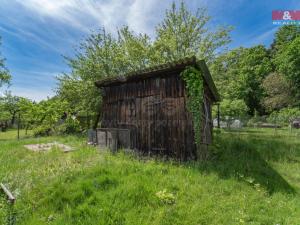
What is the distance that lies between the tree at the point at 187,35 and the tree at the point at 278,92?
17810 mm

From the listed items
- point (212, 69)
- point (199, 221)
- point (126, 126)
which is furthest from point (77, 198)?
point (212, 69)

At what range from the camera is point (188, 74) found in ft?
19.8

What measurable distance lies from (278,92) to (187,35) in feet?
67.4

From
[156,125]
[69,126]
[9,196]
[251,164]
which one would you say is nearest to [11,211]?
[9,196]

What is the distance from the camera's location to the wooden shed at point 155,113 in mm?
6145

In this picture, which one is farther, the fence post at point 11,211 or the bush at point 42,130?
the bush at point 42,130

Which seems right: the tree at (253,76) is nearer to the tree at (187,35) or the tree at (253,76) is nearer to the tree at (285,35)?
the tree at (285,35)

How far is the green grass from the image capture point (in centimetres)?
349

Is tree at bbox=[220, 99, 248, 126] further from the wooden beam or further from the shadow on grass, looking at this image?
the wooden beam

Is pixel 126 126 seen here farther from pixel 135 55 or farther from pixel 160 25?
pixel 160 25

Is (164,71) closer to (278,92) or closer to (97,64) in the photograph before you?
(97,64)

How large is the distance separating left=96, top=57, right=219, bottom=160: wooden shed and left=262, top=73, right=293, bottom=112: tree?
24.0 metres

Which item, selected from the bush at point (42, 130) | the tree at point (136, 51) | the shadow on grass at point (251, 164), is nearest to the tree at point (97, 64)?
the tree at point (136, 51)

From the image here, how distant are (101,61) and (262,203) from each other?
12508 mm
